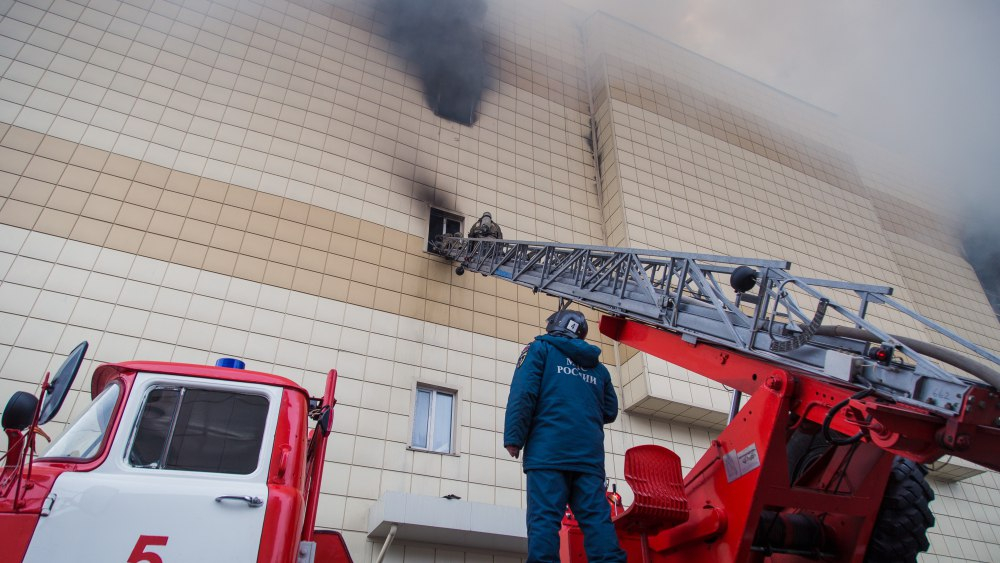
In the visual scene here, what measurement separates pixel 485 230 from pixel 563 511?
6.37 m

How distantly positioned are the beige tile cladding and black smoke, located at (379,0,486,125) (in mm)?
3454

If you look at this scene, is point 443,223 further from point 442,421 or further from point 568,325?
point 568,325

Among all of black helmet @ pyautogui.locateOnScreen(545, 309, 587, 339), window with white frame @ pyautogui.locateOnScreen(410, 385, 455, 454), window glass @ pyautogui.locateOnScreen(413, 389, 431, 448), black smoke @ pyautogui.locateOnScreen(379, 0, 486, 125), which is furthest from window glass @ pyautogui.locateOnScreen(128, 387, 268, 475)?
black smoke @ pyautogui.locateOnScreen(379, 0, 486, 125)

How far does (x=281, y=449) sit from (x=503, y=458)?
5.33m

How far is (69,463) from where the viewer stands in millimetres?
3137

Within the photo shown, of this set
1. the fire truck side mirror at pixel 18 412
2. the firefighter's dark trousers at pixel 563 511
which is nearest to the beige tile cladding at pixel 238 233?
the fire truck side mirror at pixel 18 412

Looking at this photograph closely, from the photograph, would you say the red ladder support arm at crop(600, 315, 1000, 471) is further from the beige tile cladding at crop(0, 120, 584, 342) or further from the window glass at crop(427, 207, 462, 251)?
the window glass at crop(427, 207, 462, 251)

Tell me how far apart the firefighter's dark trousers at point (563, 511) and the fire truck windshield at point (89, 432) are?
7.56 feet

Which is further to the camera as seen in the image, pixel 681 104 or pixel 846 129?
pixel 846 129

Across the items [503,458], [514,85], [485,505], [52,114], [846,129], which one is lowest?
[485,505]

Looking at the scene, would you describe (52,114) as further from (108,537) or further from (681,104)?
(681,104)

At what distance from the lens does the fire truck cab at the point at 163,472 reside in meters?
2.83

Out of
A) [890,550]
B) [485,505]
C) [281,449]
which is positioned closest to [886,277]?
[485,505]

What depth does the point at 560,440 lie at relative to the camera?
3732mm
